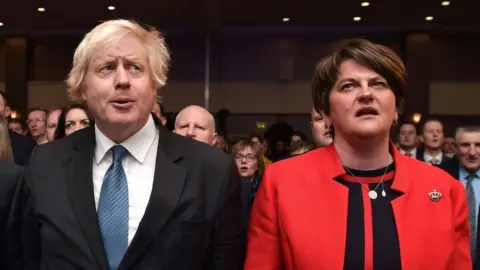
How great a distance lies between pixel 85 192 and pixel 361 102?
843 mm

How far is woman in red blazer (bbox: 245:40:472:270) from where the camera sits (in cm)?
163

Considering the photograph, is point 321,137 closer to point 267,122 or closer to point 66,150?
point 66,150

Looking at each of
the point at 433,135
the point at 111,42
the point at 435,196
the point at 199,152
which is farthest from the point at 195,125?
the point at 433,135

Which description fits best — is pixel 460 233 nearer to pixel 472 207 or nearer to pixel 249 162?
pixel 472 207

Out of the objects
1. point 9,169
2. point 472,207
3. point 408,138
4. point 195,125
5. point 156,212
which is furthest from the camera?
point 408,138

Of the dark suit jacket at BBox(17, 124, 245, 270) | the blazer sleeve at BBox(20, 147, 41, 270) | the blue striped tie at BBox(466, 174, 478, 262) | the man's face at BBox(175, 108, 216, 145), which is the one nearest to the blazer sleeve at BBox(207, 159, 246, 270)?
the dark suit jacket at BBox(17, 124, 245, 270)

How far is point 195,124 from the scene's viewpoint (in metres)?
3.21

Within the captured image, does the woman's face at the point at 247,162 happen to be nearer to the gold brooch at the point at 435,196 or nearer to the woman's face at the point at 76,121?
the woman's face at the point at 76,121

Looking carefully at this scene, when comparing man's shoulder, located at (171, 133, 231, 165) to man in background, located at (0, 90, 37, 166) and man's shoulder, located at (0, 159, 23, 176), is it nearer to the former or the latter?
man's shoulder, located at (0, 159, 23, 176)

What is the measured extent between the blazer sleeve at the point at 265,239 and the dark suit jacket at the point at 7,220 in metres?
0.74

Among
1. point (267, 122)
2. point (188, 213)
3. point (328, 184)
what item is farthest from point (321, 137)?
point (267, 122)

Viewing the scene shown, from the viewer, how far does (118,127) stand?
64.5 inches

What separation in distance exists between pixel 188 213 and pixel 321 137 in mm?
1393

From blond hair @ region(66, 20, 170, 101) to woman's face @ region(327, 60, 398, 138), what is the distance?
0.54 metres
